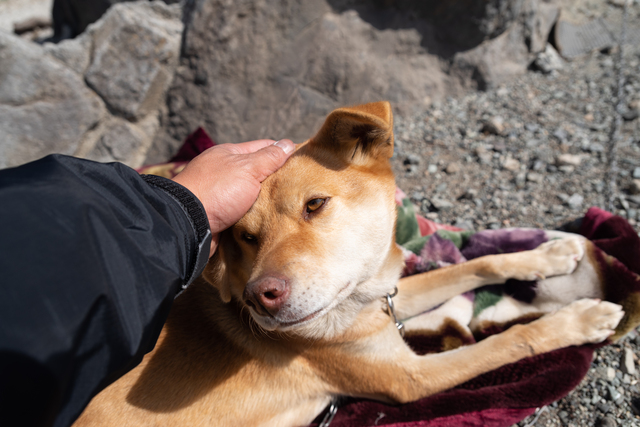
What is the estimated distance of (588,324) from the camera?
255 cm

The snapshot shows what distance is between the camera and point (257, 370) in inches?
97.5

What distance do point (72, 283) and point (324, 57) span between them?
192 inches

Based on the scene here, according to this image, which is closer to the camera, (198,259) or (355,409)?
(198,259)

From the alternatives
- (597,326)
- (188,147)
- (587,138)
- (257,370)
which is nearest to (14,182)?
(257,370)

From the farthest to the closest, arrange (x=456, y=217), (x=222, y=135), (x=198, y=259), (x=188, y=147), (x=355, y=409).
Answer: (x=222, y=135) < (x=188, y=147) < (x=456, y=217) < (x=355, y=409) < (x=198, y=259)

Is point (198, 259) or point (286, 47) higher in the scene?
point (286, 47)

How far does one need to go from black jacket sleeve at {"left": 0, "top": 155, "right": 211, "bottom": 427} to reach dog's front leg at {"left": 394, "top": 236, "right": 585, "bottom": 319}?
198 cm

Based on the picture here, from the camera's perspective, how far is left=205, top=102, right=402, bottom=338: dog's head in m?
1.85

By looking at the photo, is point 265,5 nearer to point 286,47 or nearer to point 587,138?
point 286,47

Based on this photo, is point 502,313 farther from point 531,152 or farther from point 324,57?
point 324,57

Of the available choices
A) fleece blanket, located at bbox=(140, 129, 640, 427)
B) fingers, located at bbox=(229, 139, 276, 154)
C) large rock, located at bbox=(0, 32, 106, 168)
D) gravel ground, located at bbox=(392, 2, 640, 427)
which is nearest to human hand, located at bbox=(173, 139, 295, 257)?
fingers, located at bbox=(229, 139, 276, 154)

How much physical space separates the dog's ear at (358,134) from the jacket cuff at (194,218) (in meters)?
0.84

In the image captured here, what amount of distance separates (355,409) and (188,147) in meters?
3.68

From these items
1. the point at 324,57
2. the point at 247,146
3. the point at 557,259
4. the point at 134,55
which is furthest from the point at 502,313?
the point at 134,55
